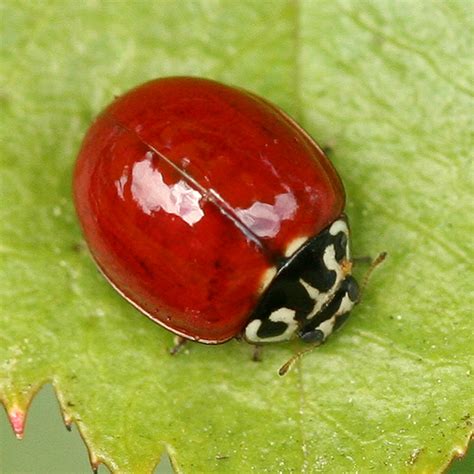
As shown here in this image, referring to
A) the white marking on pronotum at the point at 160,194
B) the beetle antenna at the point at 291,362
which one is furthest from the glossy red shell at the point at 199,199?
the beetle antenna at the point at 291,362

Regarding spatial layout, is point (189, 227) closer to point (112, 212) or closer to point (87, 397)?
point (112, 212)

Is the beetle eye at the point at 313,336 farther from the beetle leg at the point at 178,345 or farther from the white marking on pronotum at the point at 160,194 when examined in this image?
the white marking on pronotum at the point at 160,194

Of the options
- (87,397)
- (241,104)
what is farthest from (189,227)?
(87,397)

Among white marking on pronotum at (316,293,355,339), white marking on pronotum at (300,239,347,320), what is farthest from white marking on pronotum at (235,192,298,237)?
white marking on pronotum at (316,293,355,339)

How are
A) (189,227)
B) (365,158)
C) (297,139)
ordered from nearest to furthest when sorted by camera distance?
(189,227) < (297,139) < (365,158)

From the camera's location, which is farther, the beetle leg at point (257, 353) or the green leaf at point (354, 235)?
the beetle leg at point (257, 353)

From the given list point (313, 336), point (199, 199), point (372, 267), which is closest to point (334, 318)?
point (313, 336)

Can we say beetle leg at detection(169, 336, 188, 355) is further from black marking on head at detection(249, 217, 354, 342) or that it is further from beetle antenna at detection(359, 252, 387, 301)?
beetle antenna at detection(359, 252, 387, 301)

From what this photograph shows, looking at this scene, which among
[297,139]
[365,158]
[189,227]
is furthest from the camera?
[365,158]
